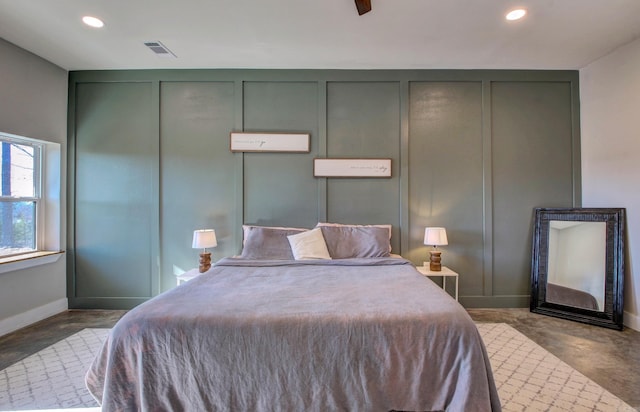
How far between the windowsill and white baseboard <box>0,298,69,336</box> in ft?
1.57

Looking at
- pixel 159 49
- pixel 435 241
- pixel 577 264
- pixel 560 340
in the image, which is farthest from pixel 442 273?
pixel 159 49

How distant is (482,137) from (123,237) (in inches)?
175

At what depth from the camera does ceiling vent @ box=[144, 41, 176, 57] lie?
282 centimetres

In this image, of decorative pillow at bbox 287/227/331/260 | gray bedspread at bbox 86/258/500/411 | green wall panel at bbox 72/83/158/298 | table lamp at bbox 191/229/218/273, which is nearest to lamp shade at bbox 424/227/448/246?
decorative pillow at bbox 287/227/331/260

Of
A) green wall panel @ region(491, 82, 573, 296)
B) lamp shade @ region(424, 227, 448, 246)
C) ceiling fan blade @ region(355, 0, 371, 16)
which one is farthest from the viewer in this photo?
green wall panel @ region(491, 82, 573, 296)

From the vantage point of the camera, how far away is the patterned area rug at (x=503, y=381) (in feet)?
5.75

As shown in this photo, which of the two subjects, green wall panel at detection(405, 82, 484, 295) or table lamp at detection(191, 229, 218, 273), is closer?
table lamp at detection(191, 229, 218, 273)

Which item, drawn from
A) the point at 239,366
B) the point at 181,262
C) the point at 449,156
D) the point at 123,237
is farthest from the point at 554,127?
the point at 123,237

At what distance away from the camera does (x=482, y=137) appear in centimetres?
340

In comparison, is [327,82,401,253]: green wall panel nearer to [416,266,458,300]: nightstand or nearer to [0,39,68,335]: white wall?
[416,266,458,300]: nightstand

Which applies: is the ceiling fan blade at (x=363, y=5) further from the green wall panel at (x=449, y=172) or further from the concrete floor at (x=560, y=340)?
the concrete floor at (x=560, y=340)

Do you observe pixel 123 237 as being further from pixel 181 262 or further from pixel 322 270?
pixel 322 270

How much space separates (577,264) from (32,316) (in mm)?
5779

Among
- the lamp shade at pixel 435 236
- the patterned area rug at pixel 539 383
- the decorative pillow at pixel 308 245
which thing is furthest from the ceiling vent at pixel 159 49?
the patterned area rug at pixel 539 383
